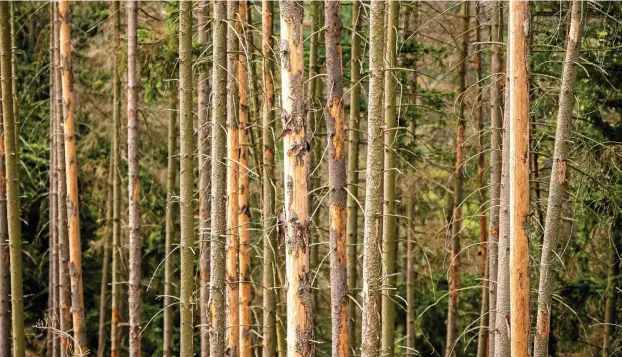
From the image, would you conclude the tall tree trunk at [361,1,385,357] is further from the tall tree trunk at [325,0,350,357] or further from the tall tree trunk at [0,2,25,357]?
the tall tree trunk at [0,2,25,357]

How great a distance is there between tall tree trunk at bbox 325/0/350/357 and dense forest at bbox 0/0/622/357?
0.07 feet

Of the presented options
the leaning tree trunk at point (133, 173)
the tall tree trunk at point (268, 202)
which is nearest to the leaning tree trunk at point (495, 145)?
the tall tree trunk at point (268, 202)

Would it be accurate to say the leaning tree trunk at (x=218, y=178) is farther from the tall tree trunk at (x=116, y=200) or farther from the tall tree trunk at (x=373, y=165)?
the tall tree trunk at (x=116, y=200)

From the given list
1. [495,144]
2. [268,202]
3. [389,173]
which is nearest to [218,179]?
[389,173]

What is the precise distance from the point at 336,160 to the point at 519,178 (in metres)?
1.82

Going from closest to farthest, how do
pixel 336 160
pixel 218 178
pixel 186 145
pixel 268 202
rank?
pixel 186 145 < pixel 218 178 < pixel 336 160 < pixel 268 202

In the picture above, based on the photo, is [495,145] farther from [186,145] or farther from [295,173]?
[186,145]

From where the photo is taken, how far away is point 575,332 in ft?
45.3

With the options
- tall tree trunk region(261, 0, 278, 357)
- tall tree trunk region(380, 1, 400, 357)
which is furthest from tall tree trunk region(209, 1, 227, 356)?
tall tree trunk region(261, 0, 278, 357)

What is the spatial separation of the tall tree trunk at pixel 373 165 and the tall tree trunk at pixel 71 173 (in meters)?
6.46

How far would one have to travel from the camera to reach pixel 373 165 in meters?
6.78

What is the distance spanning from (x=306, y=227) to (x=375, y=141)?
0.96 m

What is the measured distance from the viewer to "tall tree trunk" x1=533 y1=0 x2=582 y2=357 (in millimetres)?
7254

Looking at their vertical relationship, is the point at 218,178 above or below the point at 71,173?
below
